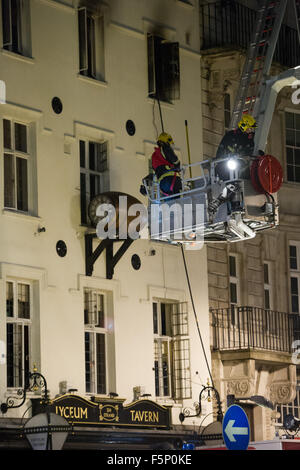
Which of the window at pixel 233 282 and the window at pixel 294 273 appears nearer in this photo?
the window at pixel 233 282

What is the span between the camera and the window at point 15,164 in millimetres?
26453

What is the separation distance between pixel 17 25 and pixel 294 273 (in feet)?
33.8

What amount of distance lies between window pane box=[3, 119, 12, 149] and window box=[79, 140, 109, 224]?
2196 millimetres

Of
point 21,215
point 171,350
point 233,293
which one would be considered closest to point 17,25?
point 21,215

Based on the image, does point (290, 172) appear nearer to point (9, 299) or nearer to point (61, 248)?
point (61, 248)

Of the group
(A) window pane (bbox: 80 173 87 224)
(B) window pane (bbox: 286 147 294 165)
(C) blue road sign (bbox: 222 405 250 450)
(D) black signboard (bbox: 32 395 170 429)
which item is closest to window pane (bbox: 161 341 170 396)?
(D) black signboard (bbox: 32 395 170 429)

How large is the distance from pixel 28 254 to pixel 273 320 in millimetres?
7892

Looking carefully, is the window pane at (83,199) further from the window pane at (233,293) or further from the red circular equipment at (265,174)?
the red circular equipment at (265,174)

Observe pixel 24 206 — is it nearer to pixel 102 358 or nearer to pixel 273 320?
pixel 102 358

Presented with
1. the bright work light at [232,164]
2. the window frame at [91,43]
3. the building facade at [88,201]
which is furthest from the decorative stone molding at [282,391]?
the bright work light at [232,164]

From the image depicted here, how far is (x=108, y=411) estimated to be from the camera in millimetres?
26984

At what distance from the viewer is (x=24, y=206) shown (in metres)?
26.7

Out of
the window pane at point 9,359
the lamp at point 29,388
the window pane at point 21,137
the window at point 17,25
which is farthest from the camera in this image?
the window at point 17,25
